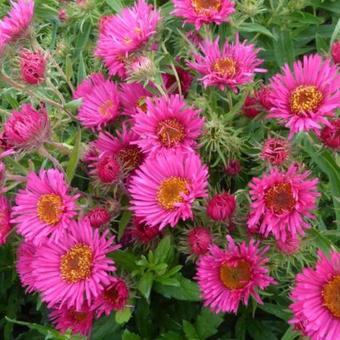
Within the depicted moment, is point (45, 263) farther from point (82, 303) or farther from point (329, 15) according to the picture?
point (329, 15)

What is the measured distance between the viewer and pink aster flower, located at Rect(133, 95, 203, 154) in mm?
1308

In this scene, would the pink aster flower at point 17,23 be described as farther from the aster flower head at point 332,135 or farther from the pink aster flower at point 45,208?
the aster flower head at point 332,135

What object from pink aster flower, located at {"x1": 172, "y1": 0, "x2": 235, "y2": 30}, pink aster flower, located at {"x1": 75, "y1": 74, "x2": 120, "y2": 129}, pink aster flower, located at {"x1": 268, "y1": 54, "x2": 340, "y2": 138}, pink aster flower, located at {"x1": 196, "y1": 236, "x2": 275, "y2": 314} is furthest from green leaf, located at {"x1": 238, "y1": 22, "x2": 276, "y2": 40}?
pink aster flower, located at {"x1": 196, "y1": 236, "x2": 275, "y2": 314}

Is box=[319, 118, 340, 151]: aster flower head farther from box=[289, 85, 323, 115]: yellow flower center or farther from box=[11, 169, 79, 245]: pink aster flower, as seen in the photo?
box=[11, 169, 79, 245]: pink aster flower

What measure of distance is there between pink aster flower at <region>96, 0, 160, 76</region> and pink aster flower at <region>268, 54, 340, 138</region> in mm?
320

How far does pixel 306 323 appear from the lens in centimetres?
117

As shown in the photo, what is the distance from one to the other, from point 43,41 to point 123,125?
0.68 m

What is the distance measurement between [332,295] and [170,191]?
407 millimetres

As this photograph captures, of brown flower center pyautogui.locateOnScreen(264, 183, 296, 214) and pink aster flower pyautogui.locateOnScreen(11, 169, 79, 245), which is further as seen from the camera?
pink aster flower pyautogui.locateOnScreen(11, 169, 79, 245)

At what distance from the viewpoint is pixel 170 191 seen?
4.42 feet

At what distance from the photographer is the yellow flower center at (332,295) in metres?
1.19

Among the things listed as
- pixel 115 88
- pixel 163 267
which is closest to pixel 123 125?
pixel 115 88

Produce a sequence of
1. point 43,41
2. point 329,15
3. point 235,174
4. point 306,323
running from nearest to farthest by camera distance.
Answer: point 306,323, point 235,174, point 329,15, point 43,41

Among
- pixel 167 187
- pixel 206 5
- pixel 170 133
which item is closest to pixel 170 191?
pixel 167 187
